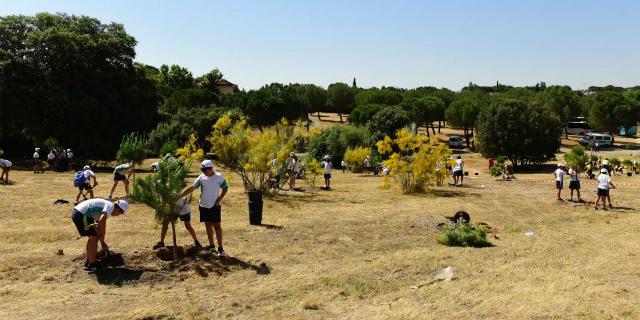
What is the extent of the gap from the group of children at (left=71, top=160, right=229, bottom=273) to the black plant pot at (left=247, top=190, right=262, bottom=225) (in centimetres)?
319

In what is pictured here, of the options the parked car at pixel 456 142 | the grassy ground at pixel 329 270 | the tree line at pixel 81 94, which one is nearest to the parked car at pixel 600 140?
the parked car at pixel 456 142

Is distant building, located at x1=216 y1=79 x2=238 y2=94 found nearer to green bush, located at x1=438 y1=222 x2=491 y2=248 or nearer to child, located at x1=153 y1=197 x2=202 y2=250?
green bush, located at x1=438 y1=222 x2=491 y2=248

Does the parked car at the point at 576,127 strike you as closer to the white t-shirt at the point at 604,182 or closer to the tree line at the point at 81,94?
the tree line at the point at 81,94

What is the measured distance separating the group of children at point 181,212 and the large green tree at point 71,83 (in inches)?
925

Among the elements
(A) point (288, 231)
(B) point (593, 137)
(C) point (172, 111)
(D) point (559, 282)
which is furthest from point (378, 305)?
(B) point (593, 137)

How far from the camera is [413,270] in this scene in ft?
31.9

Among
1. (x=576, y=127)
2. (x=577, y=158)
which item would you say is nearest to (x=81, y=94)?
(x=577, y=158)

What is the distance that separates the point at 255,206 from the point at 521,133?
103 ft

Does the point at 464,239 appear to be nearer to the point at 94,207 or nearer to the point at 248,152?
the point at 94,207

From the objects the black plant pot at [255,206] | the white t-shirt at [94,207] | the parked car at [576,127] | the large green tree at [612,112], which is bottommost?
the black plant pot at [255,206]

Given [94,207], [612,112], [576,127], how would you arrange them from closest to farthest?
[94,207]
[612,112]
[576,127]

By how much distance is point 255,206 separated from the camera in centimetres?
1382

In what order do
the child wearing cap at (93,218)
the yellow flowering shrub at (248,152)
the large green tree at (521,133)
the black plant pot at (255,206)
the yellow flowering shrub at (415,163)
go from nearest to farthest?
the child wearing cap at (93,218)
the black plant pot at (255,206)
the yellow flowering shrub at (248,152)
the yellow flowering shrub at (415,163)
the large green tree at (521,133)

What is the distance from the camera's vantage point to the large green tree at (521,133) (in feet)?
133
